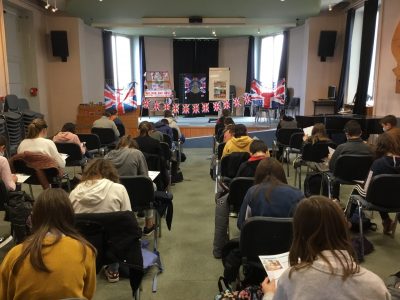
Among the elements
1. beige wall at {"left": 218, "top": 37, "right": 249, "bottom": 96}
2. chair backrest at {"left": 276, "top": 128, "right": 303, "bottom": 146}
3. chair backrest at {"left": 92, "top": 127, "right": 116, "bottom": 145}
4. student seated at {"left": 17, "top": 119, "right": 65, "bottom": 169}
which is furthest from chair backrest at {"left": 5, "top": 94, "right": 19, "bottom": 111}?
beige wall at {"left": 218, "top": 37, "right": 249, "bottom": 96}

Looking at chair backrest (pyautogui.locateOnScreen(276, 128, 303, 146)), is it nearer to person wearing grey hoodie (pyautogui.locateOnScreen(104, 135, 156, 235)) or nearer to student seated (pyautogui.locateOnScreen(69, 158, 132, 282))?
person wearing grey hoodie (pyautogui.locateOnScreen(104, 135, 156, 235))

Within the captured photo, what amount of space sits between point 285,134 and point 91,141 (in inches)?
124

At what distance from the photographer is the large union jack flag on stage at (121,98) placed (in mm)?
11898

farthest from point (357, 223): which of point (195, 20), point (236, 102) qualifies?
point (236, 102)

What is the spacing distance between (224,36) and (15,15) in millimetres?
7141

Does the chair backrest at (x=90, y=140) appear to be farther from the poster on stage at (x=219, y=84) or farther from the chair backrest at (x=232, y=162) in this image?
the poster on stage at (x=219, y=84)

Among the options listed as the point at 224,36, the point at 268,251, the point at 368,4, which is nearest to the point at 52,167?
the point at 268,251

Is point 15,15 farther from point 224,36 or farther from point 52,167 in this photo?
point 224,36

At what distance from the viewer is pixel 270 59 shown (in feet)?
44.3

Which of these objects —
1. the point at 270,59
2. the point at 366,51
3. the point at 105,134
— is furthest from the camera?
the point at 270,59

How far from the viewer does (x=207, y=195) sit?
534 cm

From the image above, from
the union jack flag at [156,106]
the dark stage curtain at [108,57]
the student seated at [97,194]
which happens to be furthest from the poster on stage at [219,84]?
the student seated at [97,194]

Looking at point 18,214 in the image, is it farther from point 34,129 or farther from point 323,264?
point 323,264

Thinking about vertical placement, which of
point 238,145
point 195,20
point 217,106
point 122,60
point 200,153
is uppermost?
point 195,20
